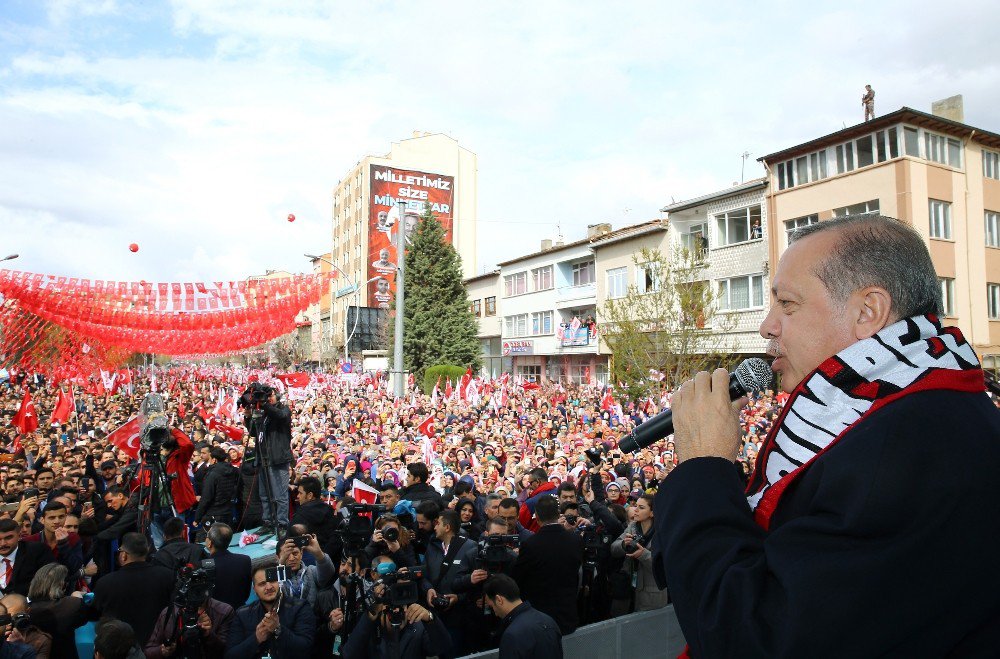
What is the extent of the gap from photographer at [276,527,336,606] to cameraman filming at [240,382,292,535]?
258cm

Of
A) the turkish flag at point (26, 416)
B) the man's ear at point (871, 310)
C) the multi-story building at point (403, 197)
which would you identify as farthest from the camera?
the multi-story building at point (403, 197)

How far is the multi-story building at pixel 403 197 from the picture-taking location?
6662 centimetres

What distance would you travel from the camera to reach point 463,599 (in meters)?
5.60

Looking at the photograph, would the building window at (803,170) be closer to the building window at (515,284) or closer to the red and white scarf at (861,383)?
the building window at (515,284)

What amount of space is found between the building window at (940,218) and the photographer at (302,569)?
2531cm

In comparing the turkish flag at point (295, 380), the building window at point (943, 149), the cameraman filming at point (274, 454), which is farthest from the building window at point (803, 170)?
the cameraman filming at point (274, 454)

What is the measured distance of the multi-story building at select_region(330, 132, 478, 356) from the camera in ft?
219

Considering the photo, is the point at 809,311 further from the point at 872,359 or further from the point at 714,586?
the point at 714,586

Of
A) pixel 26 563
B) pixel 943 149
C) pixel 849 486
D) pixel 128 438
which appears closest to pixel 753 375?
pixel 849 486

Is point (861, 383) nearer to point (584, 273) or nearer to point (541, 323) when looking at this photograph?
point (584, 273)

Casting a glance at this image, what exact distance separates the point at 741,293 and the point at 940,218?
25.5 feet

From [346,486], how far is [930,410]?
31.8 feet

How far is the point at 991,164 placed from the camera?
85.2ft

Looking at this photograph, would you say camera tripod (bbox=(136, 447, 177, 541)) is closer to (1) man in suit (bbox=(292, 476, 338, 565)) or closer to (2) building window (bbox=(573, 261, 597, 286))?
(1) man in suit (bbox=(292, 476, 338, 565))
